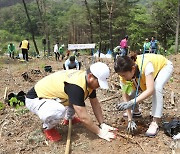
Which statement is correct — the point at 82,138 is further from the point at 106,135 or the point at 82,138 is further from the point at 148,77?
the point at 148,77

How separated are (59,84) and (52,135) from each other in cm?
68

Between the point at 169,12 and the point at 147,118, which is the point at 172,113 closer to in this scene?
the point at 147,118

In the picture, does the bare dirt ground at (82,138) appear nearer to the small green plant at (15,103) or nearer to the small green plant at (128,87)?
the small green plant at (15,103)

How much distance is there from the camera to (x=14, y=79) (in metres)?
9.38

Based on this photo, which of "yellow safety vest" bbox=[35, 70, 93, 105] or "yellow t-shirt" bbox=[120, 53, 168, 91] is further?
"yellow t-shirt" bbox=[120, 53, 168, 91]

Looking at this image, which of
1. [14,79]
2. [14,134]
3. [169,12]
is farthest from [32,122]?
[169,12]

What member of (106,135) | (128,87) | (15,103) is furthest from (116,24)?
(106,135)

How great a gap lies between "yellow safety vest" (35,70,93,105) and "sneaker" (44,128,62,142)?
0.41m

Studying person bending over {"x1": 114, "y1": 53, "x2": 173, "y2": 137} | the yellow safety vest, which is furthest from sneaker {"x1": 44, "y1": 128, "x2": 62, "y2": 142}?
person bending over {"x1": 114, "y1": 53, "x2": 173, "y2": 137}

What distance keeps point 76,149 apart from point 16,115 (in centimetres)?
161

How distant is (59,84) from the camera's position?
343 centimetres

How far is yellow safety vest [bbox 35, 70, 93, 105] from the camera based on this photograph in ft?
10.8

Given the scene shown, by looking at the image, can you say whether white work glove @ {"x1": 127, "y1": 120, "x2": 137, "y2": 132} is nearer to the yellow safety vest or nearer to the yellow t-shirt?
the yellow t-shirt

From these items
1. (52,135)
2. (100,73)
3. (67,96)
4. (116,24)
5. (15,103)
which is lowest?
(15,103)
